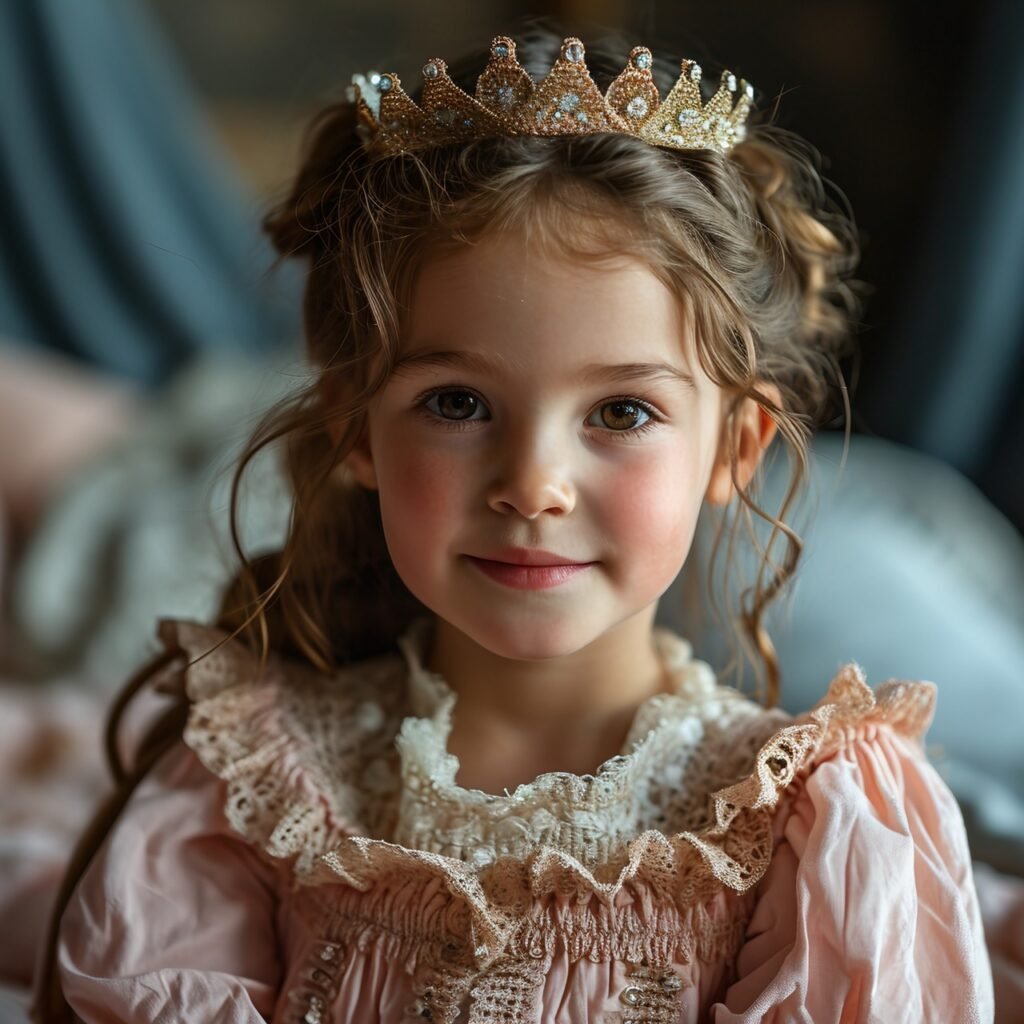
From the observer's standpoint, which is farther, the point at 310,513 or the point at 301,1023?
the point at 310,513

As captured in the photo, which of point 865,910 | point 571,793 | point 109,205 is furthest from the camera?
point 109,205

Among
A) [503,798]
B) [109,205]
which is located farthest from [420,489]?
[109,205]

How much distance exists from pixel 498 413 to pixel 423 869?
0.34 m

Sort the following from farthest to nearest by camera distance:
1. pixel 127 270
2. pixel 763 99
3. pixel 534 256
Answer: pixel 127 270 < pixel 763 99 < pixel 534 256

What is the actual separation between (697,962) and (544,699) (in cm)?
22

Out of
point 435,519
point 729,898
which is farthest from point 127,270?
point 729,898

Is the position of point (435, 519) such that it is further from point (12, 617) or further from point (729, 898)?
point (12, 617)

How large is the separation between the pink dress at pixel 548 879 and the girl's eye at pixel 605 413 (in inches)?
9.4

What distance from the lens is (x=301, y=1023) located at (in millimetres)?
923

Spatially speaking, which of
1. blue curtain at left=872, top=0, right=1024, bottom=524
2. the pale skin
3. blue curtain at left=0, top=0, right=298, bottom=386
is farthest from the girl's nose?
Answer: blue curtain at left=0, top=0, right=298, bottom=386

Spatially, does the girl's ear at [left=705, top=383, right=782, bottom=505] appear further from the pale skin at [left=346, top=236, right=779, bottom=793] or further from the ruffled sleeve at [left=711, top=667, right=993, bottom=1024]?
the ruffled sleeve at [left=711, top=667, right=993, bottom=1024]

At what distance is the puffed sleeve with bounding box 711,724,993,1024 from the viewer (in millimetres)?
825

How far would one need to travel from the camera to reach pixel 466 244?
33.8 inches

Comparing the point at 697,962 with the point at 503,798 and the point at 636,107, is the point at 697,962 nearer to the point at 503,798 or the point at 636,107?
the point at 503,798
